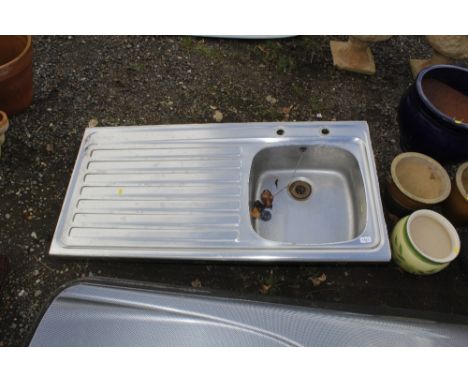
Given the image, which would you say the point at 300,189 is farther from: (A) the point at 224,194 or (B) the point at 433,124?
(B) the point at 433,124

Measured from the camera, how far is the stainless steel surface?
47.0 inches

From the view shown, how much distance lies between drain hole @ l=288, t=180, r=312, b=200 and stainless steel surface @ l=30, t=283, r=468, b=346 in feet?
2.70

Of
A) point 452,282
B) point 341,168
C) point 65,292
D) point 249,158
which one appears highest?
point 65,292

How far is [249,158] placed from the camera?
198 centimetres

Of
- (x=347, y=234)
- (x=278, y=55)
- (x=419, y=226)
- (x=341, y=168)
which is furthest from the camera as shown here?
(x=278, y=55)

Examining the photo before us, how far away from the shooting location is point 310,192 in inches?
82.0

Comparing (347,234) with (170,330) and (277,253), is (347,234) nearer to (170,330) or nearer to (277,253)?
(277,253)

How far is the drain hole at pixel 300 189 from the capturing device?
2.07m

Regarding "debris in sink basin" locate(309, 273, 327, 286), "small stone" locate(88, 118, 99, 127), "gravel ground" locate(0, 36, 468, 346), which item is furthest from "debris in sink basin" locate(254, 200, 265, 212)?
"small stone" locate(88, 118, 99, 127)

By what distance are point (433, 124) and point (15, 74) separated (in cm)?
225

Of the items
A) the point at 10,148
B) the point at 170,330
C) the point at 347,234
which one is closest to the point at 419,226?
the point at 347,234

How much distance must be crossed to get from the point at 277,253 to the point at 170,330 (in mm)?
627

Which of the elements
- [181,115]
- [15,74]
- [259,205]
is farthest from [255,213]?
[15,74]

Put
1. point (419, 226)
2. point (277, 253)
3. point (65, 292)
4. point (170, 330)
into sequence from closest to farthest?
point (170, 330) < point (65, 292) < point (277, 253) < point (419, 226)
